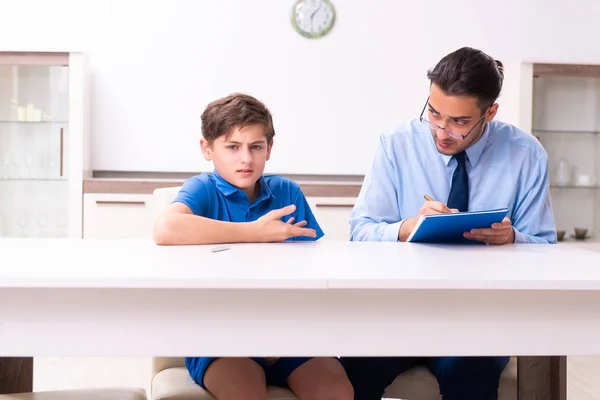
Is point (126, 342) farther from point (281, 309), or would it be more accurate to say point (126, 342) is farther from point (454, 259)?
point (454, 259)

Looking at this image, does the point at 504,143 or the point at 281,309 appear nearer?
the point at 281,309

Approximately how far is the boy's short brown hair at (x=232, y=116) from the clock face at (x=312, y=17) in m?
2.54

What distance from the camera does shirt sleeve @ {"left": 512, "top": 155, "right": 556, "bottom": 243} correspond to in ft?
6.79

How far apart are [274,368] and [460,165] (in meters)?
0.84

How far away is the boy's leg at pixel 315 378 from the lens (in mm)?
1560

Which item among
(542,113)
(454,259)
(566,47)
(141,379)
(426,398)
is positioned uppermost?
(566,47)

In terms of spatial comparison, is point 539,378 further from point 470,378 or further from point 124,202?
point 124,202

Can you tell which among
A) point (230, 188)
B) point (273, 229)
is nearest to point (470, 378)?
point (273, 229)

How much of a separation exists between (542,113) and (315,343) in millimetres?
3629

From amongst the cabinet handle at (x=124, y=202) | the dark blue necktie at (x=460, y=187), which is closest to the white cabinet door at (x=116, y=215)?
the cabinet handle at (x=124, y=202)

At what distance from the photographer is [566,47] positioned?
460cm

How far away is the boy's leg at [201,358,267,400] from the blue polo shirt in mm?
456

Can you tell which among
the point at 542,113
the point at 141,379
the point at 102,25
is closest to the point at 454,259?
the point at 141,379

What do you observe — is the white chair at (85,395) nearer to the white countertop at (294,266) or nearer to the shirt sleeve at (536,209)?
the white countertop at (294,266)
